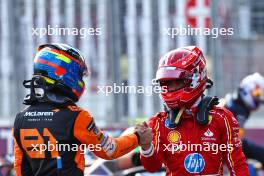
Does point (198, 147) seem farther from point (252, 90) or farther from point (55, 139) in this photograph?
point (252, 90)

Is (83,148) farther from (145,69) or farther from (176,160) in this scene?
(145,69)

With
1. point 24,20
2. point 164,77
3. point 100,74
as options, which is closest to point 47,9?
point 24,20

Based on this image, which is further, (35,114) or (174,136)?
(174,136)

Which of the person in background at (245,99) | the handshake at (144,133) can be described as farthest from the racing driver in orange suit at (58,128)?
the person in background at (245,99)

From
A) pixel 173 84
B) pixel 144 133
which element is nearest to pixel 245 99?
pixel 173 84

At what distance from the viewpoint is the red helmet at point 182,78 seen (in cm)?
521

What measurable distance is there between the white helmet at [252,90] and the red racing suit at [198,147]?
4.11 m

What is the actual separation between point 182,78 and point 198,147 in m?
0.46

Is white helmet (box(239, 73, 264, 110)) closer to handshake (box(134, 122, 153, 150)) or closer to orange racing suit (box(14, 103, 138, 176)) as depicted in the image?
handshake (box(134, 122, 153, 150))

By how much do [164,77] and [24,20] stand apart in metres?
6.09

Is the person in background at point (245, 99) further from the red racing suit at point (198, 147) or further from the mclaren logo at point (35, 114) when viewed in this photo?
the mclaren logo at point (35, 114)

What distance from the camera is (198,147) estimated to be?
5.15 metres

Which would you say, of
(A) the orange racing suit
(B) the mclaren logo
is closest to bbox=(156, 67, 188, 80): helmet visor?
Answer: (A) the orange racing suit

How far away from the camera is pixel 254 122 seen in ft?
36.2
